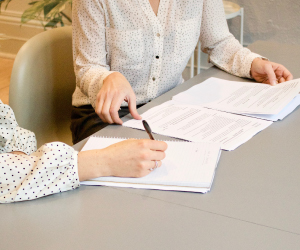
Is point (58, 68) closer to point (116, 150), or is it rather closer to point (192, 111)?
point (192, 111)

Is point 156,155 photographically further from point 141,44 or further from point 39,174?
point 141,44

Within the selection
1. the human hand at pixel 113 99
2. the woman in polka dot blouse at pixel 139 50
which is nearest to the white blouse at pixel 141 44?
the woman in polka dot blouse at pixel 139 50

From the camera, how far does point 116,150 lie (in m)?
0.71

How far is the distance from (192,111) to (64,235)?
530mm

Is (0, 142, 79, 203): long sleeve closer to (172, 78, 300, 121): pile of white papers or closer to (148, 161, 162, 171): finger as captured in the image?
(148, 161, 162, 171): finger

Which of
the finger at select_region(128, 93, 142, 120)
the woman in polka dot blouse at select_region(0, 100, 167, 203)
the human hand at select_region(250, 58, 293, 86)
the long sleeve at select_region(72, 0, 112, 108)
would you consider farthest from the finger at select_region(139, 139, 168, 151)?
the human hand at select_region(250, 58, 293, 86)

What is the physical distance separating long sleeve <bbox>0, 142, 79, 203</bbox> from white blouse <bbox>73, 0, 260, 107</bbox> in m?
0.40

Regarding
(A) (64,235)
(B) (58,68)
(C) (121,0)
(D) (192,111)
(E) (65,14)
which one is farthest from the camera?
(E) (65,14)

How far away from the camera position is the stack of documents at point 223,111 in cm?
86

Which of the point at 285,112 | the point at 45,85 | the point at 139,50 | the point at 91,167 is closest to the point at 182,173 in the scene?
the point at 91,167

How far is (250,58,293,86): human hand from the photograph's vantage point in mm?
1153

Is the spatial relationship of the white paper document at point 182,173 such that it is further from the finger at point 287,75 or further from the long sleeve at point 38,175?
the finger at point 287,75

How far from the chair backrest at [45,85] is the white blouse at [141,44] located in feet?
0.31

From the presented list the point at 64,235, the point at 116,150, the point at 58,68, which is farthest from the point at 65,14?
the point at 64,235
